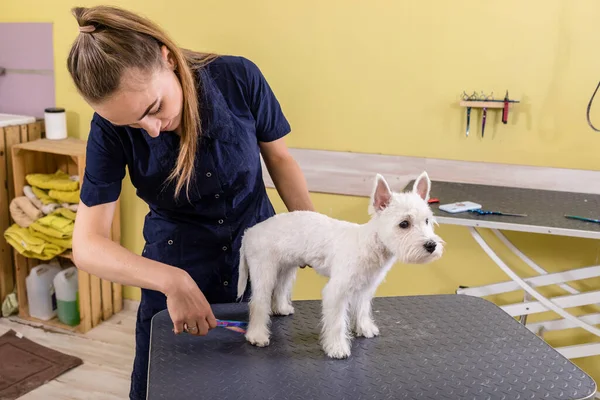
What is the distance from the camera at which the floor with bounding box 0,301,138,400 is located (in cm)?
247

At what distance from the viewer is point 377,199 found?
3.84 ft

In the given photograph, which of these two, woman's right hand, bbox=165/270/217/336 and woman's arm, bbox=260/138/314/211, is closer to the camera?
woman's right hand, bbox=165/270/217/336

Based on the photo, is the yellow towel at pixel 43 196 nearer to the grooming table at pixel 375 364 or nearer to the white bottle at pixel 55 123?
the white bottle at pixel 55 123

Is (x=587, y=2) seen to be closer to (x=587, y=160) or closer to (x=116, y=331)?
(x=587, y=160)

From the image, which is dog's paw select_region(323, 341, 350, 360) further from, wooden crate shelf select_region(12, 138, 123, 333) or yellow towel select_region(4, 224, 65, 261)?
yellow towel select_region(4, 224, 65, 261)

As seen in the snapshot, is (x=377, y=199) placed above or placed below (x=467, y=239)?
above

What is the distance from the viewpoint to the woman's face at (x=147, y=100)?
109 centimetres

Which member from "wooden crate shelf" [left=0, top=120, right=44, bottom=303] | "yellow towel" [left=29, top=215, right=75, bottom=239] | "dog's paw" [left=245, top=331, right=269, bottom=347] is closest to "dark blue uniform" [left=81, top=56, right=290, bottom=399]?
"dog's paw" [left=245, top=331, right=269, bottom=347]

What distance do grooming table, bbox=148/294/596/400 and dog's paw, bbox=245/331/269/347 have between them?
0.01m

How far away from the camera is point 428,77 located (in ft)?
7.80

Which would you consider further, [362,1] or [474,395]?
[362,1]

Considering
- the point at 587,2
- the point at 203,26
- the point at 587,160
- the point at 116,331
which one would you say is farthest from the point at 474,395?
the point at 116,331

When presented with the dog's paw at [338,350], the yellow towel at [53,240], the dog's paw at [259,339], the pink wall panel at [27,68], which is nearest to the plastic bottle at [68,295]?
the yellow towel at [53,240]

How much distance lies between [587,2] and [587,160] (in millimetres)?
582
